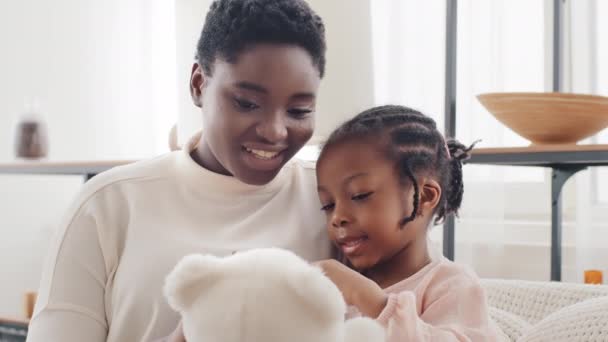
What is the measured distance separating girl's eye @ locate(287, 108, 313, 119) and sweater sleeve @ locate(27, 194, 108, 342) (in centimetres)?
30

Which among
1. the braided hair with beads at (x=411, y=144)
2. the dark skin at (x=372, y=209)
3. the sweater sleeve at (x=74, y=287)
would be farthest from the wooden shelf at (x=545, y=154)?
the sweater sleeve at (x=74, y=287)

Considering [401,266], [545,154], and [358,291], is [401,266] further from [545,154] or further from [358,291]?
[545,154]

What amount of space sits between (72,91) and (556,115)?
212 cm

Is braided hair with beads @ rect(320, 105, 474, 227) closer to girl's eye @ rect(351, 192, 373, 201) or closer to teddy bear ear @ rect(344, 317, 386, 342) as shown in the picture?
girl's eye @ rect(351, 192, 373, 201)

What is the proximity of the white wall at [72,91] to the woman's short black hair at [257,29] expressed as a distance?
77.7 inches

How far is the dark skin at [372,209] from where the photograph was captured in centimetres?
115

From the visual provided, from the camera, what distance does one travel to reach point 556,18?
1858 mm

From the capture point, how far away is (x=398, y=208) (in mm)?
1166

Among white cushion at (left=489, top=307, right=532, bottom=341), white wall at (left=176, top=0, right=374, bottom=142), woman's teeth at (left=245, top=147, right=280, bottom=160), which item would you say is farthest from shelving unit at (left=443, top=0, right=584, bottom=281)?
woman's teeth at (left=245, top=147, right=280, bottom=160)

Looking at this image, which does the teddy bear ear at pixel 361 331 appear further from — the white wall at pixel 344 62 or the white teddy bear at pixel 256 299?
the white wall at pixel 344 62

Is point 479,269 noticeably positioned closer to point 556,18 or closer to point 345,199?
point 556,18

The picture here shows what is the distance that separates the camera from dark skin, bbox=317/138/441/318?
1.15m

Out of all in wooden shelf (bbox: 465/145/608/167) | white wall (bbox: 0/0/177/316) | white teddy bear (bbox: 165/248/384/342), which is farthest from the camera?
white wall (bbox: 0/0/177/316)

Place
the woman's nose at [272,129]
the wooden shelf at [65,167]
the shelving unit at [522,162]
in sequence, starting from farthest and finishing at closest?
the wooden shelf at [65,167], the shelving unit at [522,162], the woman's nose at [272,129]
